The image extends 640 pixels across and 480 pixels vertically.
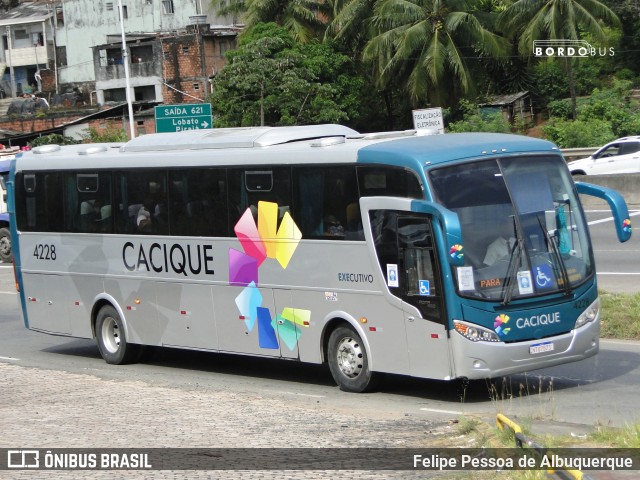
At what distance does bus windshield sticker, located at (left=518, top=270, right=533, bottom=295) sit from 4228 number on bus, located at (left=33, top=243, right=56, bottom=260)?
856 cm

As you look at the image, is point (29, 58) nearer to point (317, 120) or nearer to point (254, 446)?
point (317, 120)

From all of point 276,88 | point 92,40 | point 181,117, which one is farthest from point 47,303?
point 92,40

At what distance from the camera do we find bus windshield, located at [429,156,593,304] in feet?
39.2

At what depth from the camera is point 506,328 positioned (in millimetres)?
11914

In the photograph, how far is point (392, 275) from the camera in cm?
1254

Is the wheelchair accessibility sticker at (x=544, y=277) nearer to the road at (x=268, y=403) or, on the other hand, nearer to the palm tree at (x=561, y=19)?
the road at (x=268, y=403)

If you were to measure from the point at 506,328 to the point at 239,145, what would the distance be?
15.9 feet

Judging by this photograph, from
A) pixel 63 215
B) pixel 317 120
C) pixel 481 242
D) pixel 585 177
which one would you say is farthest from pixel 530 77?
pixel 481 242

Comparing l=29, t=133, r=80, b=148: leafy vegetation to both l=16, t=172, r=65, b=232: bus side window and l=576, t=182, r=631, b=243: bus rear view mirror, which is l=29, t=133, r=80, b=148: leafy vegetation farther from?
l=576, t=182, r=631, b=243: bus rear view mirror

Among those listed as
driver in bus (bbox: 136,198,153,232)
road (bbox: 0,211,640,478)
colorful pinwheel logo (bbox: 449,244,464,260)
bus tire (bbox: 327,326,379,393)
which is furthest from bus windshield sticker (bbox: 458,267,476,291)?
driver in bus (bbox: 136,198,153,232)

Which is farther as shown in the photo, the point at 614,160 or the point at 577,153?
the point at 577,153

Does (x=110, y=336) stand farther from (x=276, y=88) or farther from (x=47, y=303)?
(x=276, y=88)

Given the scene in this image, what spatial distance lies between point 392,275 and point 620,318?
5.33 meters

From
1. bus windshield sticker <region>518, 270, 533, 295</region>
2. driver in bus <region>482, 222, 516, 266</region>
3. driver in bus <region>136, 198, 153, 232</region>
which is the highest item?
driver in bus <region>136, 198, 153, 232</region>
